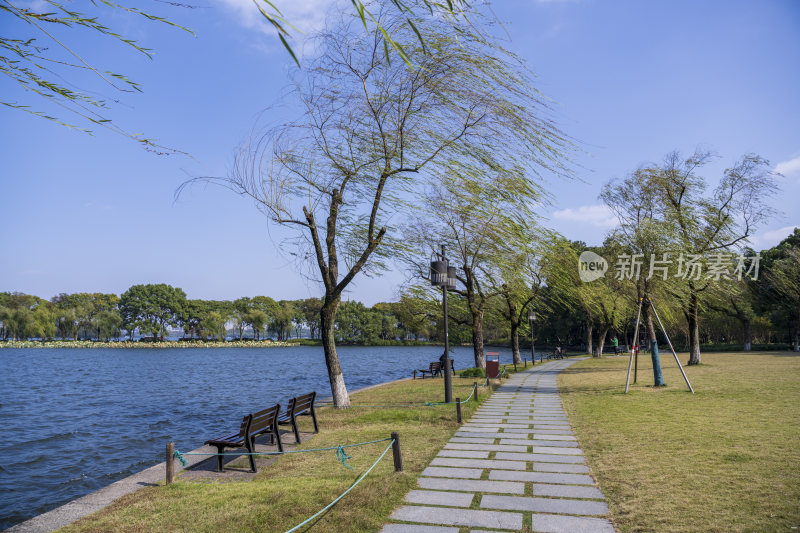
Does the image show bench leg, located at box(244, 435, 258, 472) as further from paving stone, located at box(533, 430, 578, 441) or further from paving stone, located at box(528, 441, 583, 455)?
paving stone, located at box(533, 430, 578, 441)

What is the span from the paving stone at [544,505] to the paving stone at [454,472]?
0.85m

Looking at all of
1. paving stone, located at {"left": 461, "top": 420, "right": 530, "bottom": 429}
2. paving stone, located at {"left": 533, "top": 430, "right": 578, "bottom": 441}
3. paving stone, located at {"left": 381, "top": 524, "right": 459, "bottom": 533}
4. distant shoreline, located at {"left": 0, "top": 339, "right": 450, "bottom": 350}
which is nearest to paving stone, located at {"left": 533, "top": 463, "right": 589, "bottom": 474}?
paving stone, located at {"left": 533, "top": 430, "right": 578, "bottom": 441}

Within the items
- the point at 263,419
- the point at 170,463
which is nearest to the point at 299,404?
the point at 263,419

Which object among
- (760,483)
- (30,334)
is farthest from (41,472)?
(30,334)

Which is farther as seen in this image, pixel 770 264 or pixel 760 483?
pixel 770 264

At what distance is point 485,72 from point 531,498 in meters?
6.52

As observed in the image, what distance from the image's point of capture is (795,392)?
41.5ft

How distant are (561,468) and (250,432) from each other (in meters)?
4.60

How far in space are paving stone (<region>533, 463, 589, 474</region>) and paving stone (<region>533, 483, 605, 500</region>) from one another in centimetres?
63

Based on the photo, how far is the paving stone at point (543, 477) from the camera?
5.68m

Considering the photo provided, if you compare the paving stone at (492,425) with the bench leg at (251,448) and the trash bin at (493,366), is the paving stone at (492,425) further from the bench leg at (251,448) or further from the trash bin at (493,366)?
the trash bin at (493,366)

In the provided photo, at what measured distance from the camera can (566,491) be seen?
5.32 metres

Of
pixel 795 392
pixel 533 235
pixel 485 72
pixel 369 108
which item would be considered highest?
pixel 369 108

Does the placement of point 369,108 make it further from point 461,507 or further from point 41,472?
point 41,472
